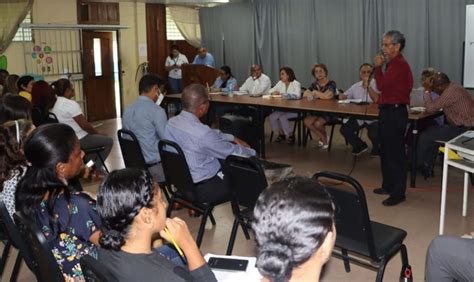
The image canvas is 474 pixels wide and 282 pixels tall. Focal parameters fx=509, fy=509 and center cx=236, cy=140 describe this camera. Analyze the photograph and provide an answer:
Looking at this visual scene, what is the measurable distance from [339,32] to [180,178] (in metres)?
6.13

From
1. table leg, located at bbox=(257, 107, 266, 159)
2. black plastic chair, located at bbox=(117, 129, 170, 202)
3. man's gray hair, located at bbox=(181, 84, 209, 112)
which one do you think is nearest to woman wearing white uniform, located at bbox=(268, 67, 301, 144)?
table leg, located at bbox=(257, 107, 266, 159)

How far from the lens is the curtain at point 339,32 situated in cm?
745

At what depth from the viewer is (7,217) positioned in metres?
2.17

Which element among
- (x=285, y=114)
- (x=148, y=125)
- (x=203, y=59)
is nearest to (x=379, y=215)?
(x=148, y=125)

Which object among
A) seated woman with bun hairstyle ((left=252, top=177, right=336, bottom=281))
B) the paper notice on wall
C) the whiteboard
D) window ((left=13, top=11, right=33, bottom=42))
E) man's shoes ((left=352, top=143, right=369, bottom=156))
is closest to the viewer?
seated woman with bun hairstyle ((left=252, top=177, right=336, bottom=281))

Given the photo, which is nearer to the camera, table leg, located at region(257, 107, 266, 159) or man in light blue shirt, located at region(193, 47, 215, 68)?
table leg, located at region(257, 107, 266, 159)

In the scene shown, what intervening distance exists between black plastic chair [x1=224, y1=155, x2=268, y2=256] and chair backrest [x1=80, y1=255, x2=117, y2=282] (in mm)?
1288

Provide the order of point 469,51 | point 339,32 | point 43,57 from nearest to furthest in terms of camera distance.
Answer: point 469,51 → point 43,57 → point 339,32

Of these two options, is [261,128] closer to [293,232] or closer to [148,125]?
[148,125]

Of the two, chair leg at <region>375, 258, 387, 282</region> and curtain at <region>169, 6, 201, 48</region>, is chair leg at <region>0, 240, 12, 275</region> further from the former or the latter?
curtain at <region>169, 6, 201, 48</region>

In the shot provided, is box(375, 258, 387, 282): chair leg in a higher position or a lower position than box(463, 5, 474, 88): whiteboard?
lower

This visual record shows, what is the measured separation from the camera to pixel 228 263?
1.81 meters

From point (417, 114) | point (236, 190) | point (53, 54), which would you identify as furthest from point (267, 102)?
point (53, 54)

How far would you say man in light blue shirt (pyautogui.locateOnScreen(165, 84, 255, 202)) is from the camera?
10.9 feet
